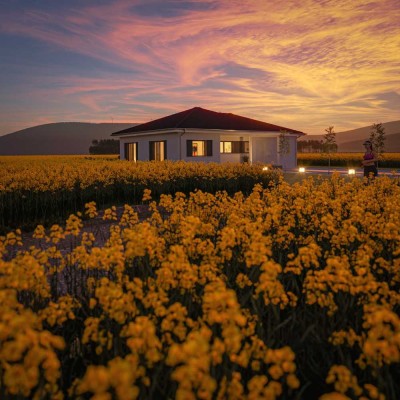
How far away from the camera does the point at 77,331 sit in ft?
14.0

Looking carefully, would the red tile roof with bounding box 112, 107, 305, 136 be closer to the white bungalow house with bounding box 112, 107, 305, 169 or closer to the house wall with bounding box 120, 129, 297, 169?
the white bungalow house with bounding box 112, 107, 305, 169

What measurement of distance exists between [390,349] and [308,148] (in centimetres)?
10314

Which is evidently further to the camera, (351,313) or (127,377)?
(351,313)

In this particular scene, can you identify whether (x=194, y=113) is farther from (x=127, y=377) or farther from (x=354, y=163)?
(x=127, y=377)

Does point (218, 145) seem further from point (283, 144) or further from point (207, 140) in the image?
point (283, 144)

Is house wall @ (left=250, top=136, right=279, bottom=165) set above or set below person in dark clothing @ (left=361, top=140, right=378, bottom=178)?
above

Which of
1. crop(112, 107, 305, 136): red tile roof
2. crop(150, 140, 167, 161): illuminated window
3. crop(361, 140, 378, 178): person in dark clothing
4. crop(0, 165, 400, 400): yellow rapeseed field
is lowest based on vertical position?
crop(0, 165, 400, 400): yellow rapeseed field

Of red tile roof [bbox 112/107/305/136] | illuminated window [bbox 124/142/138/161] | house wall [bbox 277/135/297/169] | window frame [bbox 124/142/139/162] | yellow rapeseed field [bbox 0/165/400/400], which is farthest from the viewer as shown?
house wall [bbox 277/135/297/169]

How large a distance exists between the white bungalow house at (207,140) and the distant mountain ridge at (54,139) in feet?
395

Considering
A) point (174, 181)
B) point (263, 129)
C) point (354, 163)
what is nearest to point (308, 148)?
point (354, 163)

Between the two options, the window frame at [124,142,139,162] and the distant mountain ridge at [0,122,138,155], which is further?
the distant mountain ridge at [0,122,138,155]

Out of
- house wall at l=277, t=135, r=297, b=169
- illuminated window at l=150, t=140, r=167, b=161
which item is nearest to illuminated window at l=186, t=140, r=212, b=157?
illuminated window at l=150, t=140, r=167, b=161

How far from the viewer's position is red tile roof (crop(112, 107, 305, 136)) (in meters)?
32.1

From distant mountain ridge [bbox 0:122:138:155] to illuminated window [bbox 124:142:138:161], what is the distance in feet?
389
